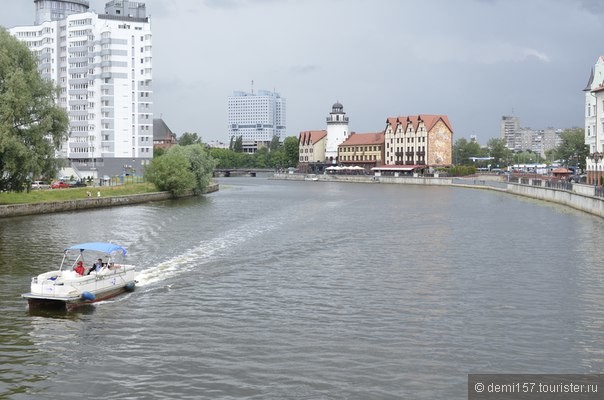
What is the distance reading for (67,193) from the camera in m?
96.4

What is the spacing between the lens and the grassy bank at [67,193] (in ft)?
276

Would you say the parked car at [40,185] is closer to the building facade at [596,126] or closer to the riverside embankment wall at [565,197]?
the riverside embankment wall at [565,197]

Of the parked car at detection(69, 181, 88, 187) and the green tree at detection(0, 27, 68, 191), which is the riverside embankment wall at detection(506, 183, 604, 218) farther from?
the parked car at detection(69, 181, 88, 187)

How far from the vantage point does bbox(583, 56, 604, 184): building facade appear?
9256 cm

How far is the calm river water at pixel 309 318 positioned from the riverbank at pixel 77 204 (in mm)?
17634

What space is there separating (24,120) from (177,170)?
1644 inches

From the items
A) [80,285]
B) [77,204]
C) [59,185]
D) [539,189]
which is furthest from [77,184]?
[80,285]

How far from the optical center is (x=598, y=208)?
7738 centimetres

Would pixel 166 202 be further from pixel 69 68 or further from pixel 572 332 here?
pixel 572 332

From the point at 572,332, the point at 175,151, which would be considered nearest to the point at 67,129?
the point at 175,151

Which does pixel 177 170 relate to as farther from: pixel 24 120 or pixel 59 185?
pixel 24 120

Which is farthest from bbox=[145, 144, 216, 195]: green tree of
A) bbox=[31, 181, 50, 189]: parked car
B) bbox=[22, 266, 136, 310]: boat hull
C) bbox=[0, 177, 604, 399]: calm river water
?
bbox=[22, 266, 136, 310]: boat hull

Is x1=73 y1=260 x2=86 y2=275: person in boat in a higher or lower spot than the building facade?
lower

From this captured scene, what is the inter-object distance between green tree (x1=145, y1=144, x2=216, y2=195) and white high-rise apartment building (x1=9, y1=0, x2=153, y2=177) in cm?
3909
